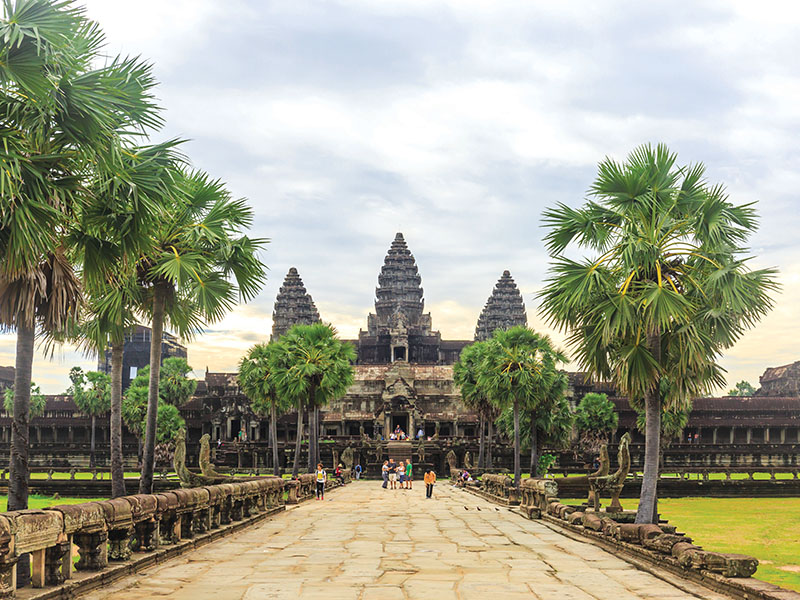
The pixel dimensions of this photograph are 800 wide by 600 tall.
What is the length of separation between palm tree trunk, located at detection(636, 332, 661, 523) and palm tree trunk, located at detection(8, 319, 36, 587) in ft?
36.0

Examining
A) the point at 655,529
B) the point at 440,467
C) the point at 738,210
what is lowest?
the point at 440,467

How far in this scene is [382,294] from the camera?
121 m

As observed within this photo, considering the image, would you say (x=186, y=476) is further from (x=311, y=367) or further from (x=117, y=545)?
(x=311, y=367)

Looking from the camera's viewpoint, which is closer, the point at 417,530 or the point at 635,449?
the point at 417,530

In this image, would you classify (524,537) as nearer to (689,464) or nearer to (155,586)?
(155,586)

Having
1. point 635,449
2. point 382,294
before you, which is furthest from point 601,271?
point 382,294

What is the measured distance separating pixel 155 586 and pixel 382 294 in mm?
111786

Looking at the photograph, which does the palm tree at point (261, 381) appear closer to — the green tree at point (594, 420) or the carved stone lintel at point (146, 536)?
the green tree at point (594, 420)

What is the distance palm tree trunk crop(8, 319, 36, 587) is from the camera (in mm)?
12820

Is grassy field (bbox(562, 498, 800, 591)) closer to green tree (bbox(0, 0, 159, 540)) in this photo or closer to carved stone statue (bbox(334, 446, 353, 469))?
green tree (bbox(0, 0, 159, 540))

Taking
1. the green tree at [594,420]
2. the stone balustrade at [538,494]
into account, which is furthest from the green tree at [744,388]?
the stone balustrade at [538,494]

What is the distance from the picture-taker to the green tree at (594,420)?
69438 millimetres

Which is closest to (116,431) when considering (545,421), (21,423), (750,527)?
(21,423)

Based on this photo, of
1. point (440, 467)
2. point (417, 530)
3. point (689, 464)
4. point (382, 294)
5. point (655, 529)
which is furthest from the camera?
point (382, 294)
